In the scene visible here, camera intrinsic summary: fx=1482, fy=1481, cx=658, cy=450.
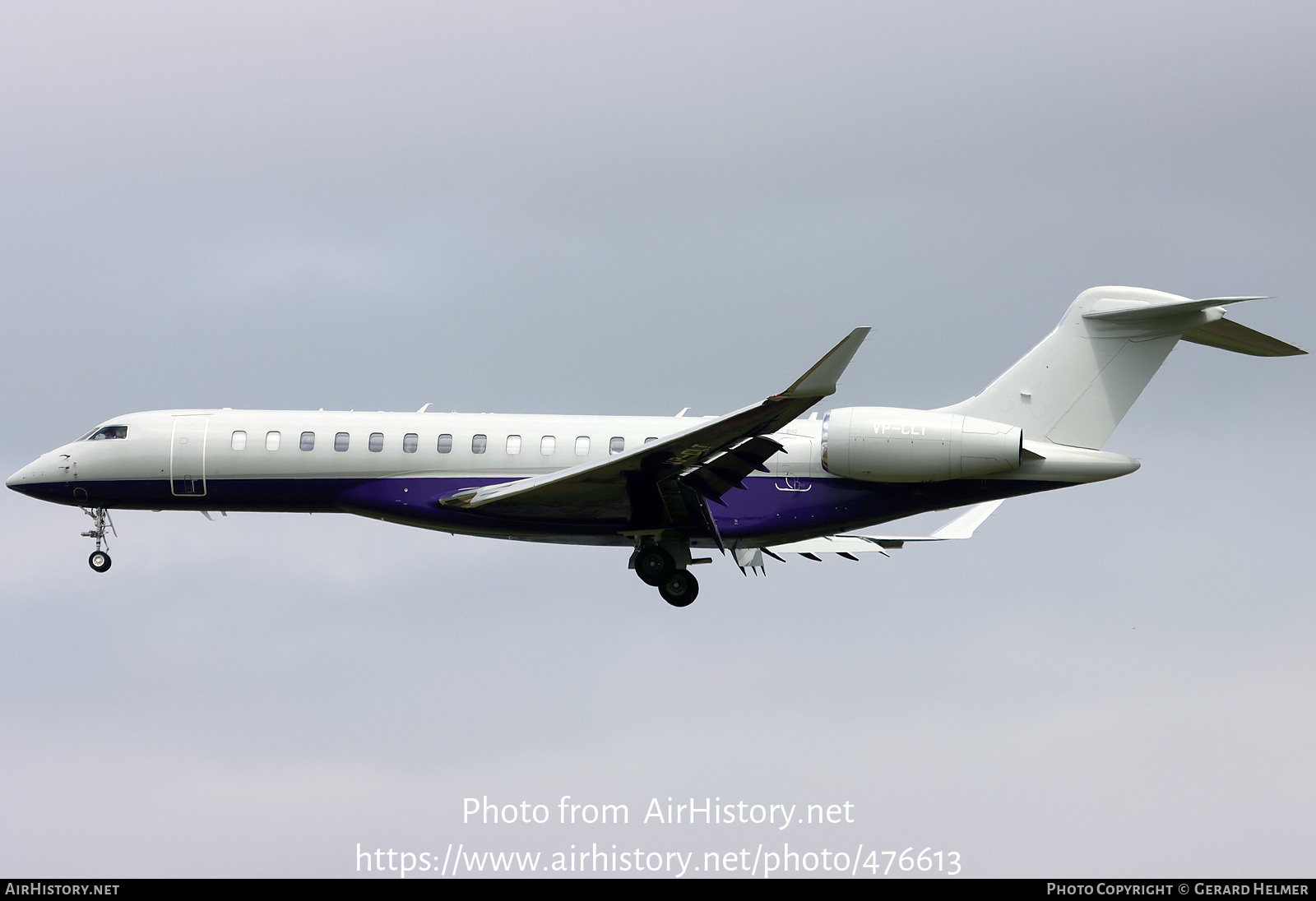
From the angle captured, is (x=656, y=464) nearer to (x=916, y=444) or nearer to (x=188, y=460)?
(x=916, y=444)

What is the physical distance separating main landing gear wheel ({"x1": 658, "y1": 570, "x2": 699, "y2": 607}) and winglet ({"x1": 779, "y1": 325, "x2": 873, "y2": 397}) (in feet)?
18.3

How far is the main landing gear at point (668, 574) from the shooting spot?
2631 cm

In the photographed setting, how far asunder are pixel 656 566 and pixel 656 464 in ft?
8.57

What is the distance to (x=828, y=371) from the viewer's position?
21.4 meters

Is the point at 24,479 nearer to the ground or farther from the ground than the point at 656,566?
farther from the ground

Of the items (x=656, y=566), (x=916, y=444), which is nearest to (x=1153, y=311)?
(x=916, y=444)

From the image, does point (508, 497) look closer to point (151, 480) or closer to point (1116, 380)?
point (151, 480)

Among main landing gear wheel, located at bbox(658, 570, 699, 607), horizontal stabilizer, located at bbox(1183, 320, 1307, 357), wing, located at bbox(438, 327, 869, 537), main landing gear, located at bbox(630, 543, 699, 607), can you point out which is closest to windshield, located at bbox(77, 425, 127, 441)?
wing, located at bbox(438, 327, 869, 537)

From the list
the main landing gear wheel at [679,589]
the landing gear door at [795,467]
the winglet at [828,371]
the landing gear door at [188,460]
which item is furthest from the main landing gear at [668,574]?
the landing gear door at [188,460]

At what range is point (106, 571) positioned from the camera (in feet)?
91.1

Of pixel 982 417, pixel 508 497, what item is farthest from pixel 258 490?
pixel 982 417

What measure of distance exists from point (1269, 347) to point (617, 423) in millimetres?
11239

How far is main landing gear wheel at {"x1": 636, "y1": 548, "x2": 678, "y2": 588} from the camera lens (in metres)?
26.3

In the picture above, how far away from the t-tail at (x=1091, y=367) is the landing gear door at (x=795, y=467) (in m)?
2.84
